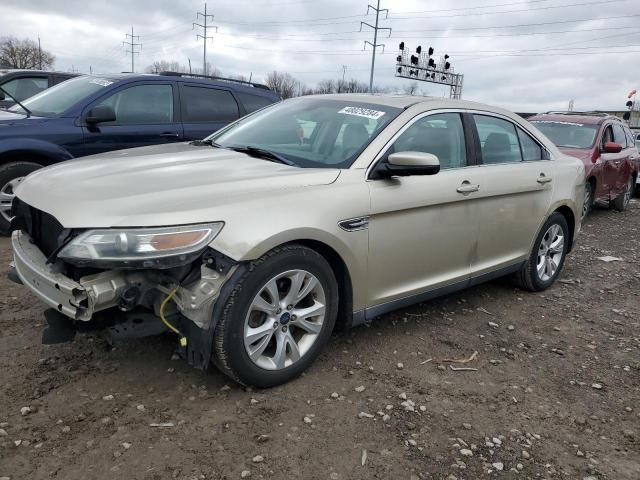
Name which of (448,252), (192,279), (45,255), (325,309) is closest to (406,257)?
(448,252)

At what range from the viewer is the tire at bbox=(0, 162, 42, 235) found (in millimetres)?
5227

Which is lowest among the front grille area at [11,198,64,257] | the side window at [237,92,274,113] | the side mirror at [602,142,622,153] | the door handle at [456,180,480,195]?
the front grille area at [11,198,64,257]

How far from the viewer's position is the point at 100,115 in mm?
5430

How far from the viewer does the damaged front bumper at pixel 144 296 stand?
251 centimetres

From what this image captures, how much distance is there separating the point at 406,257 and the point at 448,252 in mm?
467

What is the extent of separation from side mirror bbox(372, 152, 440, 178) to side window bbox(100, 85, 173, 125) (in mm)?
3744

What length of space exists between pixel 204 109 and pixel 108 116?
4.48ft

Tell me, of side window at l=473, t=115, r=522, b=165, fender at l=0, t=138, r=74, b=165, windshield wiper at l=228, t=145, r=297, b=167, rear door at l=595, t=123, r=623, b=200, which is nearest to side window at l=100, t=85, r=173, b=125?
fender at l=0, t=138, r=74, b=165

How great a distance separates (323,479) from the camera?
2.31m

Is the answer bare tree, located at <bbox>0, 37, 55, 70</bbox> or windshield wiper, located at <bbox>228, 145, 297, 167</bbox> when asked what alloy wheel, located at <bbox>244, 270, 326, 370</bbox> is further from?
bare tree, located at <bbox>0, 37, 55, 70</bbox>

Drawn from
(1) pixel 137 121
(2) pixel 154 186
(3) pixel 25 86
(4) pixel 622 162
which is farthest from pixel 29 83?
(4) pixel 622 162

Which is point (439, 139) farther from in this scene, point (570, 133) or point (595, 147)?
point (570, 133)

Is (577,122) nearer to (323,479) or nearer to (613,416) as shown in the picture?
(613,416)

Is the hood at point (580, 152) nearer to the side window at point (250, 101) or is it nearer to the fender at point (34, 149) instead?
the side window at point (250, 101)
